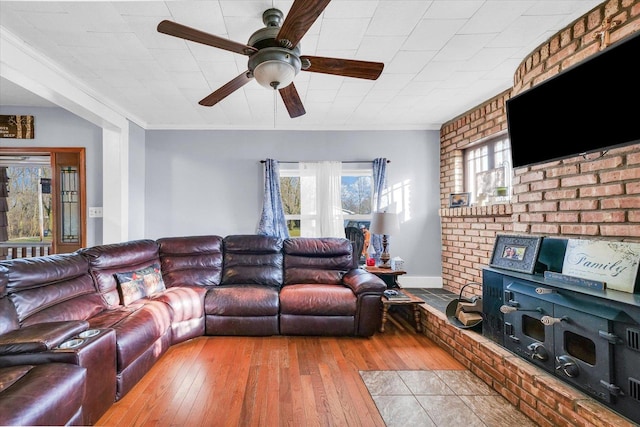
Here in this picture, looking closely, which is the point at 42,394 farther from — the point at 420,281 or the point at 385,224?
the point at 420,281

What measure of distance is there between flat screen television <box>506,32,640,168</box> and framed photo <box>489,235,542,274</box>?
560 mm

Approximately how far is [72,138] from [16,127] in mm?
654

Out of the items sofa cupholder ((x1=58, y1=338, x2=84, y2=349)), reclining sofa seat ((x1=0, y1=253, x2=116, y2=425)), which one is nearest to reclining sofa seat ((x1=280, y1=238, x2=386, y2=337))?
reclining sofa seat ((x1=0, y1=253, x2=116, y2=425))

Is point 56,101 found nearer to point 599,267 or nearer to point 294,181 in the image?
point 294,181

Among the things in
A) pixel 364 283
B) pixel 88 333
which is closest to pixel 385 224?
pixel 364 283

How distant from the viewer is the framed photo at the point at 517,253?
2.07m

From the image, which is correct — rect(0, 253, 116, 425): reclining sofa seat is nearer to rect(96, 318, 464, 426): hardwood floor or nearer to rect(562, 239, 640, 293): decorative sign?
rect(96, 318, 464, 426): hardwood floor

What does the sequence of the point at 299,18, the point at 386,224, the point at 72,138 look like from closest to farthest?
the point at 299,18, the point at 386,224, the point at 72,138

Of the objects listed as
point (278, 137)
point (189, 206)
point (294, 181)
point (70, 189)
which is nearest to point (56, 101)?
point (70, 189)

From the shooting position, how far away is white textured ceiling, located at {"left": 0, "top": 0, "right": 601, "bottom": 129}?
201 cm

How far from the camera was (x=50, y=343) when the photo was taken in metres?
1.56

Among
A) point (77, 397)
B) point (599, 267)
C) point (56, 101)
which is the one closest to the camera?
point (77, 397)

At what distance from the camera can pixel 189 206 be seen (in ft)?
14.8

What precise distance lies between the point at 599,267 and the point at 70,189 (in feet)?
18.1
